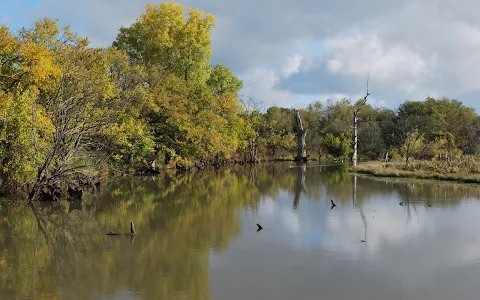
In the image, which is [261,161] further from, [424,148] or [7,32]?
[7,32]

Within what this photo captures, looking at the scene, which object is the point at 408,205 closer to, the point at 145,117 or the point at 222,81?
the point at 145,117

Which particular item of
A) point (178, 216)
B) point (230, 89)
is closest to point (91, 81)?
point (178, 216)

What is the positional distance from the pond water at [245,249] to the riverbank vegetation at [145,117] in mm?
2347

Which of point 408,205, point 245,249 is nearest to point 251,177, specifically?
point 408,205

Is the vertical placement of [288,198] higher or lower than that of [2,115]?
lower

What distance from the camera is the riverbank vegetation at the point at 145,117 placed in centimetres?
1611

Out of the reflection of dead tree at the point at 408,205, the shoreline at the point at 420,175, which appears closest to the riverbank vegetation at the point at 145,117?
the shoreline at the point at 420,175

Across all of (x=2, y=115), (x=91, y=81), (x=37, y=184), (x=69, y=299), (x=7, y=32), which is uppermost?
(x=7, y=32)

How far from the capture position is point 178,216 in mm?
14961

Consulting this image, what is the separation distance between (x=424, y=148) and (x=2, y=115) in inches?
1367

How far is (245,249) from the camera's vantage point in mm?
10617

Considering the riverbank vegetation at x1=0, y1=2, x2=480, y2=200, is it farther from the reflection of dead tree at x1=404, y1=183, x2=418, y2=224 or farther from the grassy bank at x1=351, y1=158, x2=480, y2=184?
the reflection of dead tree at x1=404, y1=183, x2=418, y2=224

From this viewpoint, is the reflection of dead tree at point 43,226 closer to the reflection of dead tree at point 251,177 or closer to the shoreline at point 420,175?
the reflection of dead tree at point 251,177

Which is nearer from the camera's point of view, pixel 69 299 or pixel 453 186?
pixel 69 299
